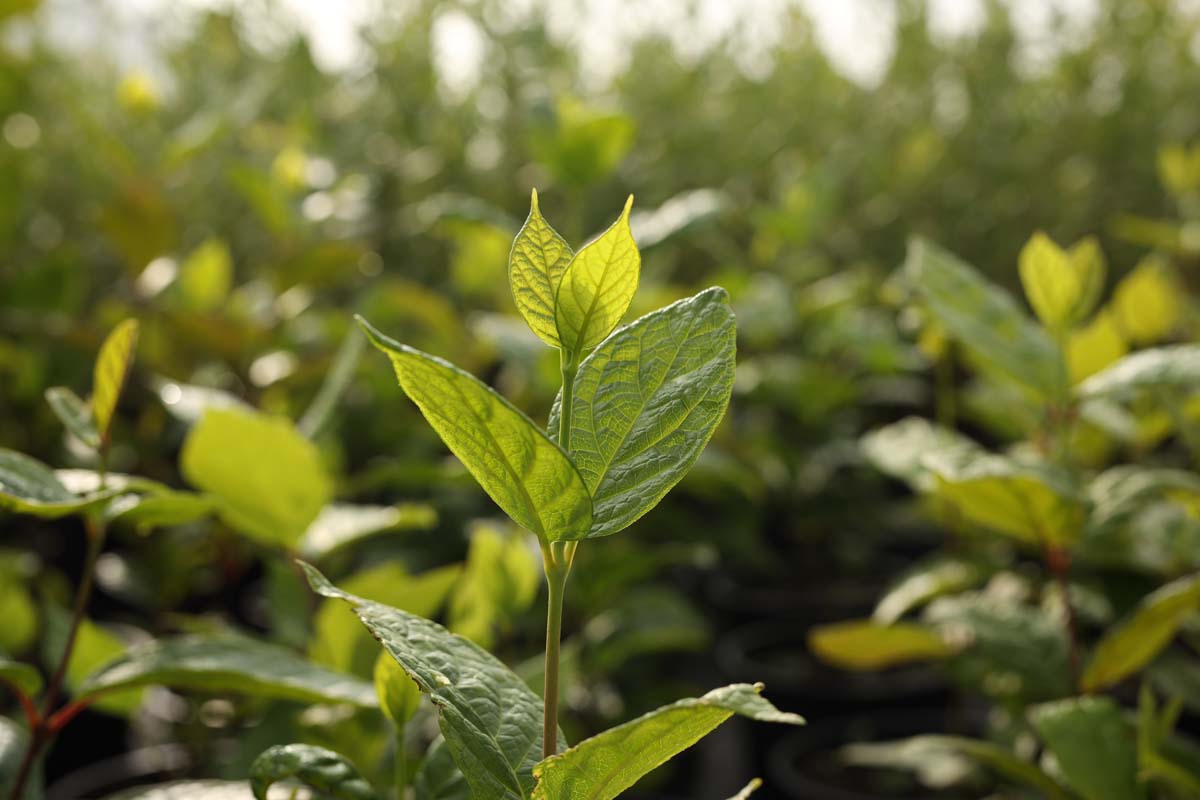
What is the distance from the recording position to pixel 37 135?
234 centimetres

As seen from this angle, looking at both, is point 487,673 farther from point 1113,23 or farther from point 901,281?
point 1113,23

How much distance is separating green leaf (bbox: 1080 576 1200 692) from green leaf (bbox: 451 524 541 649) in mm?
471

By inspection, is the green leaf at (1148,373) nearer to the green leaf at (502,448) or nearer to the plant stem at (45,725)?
the green leaf at (502,448)

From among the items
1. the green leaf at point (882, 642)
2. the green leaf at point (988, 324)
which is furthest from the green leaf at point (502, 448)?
the green leaf at point (882, 642)

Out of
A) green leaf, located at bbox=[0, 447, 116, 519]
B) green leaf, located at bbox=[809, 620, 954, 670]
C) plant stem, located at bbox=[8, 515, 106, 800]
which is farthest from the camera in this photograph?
green leaf, located at bbox=[809, 620, 954, 670]

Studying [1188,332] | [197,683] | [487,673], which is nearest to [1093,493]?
[487,673]

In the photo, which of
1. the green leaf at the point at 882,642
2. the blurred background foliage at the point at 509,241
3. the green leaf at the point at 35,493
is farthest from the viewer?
the blurred background foliage at the point at 509,241

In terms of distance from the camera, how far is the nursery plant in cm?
75

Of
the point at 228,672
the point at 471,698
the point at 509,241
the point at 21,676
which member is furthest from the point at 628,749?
the point at 509,241

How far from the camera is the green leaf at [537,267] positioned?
1.52 ft

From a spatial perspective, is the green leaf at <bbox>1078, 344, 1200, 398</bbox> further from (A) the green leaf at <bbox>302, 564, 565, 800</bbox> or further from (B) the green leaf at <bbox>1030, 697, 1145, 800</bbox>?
(A) the green leaf at <bbox>302, 564, 565, 800</bbox>

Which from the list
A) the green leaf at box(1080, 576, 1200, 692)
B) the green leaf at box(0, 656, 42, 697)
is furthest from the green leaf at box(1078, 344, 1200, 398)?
the green leaf at box(0, 656, 42, 697)

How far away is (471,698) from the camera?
1.57 feet

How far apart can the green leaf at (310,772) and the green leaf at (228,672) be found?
0.08 meters
